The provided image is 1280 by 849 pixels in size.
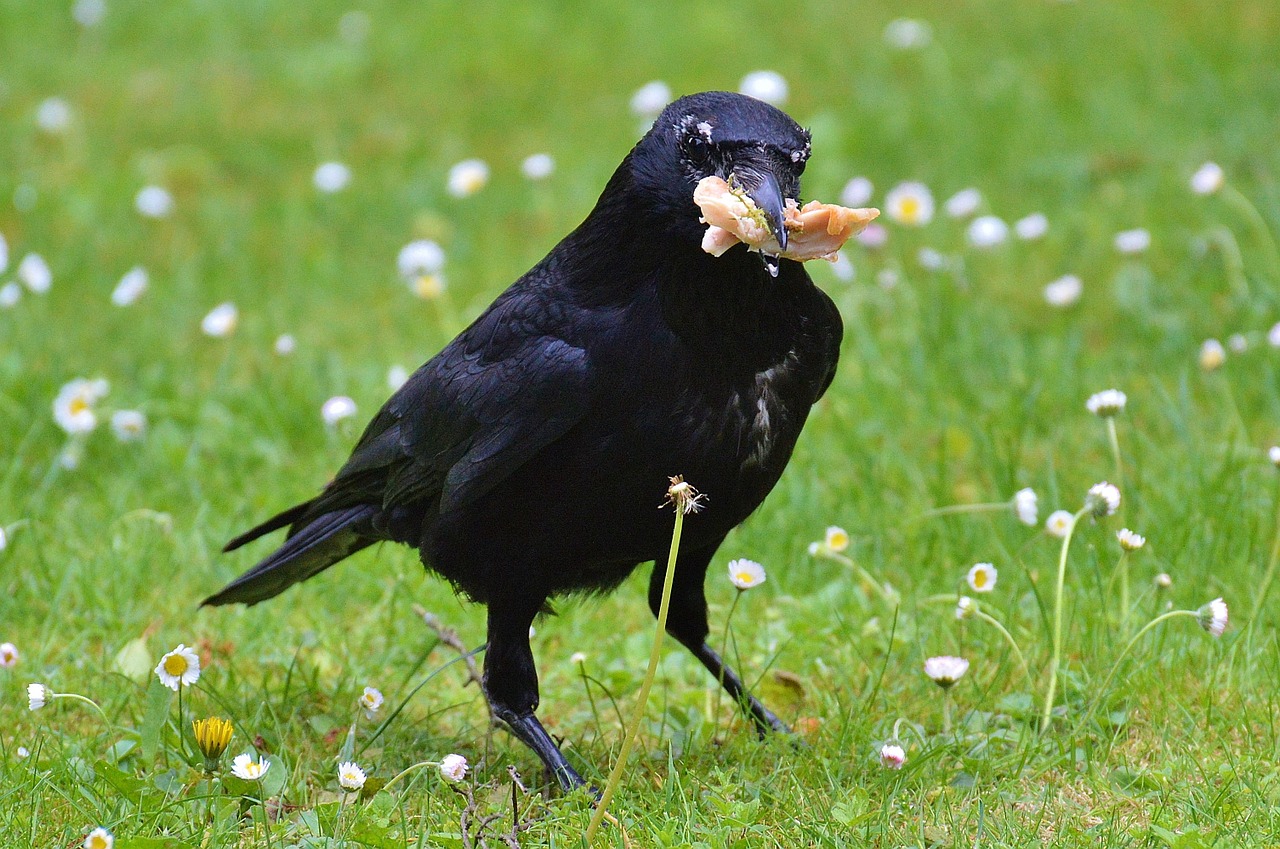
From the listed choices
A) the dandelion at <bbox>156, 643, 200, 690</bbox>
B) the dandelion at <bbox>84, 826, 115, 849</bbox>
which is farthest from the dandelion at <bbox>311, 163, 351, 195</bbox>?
the dandelion at <bbox>84, 826, 115, 849</bbox>

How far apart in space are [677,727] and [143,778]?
1.13 metres

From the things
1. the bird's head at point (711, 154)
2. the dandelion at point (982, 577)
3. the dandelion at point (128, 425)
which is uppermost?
the dandelion at point (128, 425)

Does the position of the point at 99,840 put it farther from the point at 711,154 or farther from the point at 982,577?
the point at 982,577

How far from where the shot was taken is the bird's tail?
3543 millimetres

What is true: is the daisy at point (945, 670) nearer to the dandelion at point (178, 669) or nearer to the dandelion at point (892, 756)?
the dandelion at point (892, 756)

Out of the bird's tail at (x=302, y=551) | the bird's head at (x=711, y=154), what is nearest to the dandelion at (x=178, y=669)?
the bird's tail at (x=302, y=551)

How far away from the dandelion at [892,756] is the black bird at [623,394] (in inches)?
16.1

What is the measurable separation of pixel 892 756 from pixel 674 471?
0.68 metres

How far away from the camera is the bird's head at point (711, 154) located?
2.76m

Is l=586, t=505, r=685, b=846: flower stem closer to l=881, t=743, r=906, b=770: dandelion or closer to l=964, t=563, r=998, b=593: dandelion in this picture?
l=881, t=743, r=906, b=770: dandelion

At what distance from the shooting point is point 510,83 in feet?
26.6

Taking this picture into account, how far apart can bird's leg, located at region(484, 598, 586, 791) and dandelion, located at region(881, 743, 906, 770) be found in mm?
684

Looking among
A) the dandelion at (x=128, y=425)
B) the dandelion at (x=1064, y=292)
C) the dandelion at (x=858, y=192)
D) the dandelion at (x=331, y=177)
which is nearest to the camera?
the dandelion at (x=128, y=425)

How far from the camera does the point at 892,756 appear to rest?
9.61 feet
